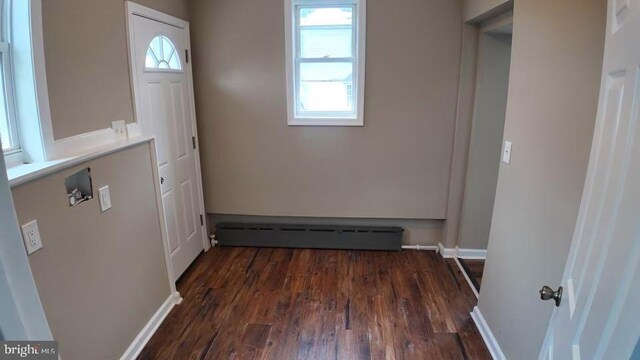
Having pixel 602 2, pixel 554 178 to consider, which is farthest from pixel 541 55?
Answer: pixel 554 178

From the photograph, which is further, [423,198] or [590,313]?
[423,198]

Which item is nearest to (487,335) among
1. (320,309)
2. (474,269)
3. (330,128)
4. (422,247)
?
(474,269)

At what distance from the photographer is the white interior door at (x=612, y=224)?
0.75 m

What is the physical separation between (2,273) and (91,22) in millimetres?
1830

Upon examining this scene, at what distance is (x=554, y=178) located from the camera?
5.25 feet

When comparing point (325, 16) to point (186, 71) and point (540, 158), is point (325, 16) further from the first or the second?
point (540, 158)

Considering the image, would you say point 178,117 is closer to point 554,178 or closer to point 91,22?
point 91,22

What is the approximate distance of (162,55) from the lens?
2.70 m

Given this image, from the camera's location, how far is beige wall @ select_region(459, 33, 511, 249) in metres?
2.93

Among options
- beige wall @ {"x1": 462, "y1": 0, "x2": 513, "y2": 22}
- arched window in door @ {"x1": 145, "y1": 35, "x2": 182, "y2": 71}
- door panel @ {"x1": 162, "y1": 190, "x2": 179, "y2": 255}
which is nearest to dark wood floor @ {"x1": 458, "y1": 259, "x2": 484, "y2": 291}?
beige wall @ {"x1": 462, "y1": 0, "x2": 513, "y2": 22}

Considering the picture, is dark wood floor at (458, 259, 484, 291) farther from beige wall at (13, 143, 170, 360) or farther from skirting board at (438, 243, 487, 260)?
beige wall at (13, 143, 170, 360)

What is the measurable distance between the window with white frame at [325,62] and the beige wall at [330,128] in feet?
0.28

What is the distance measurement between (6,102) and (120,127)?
0.65 meters

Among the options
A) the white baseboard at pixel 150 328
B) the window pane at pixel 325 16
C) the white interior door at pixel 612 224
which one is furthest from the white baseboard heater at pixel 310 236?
the white interior door at pixel 612 224
